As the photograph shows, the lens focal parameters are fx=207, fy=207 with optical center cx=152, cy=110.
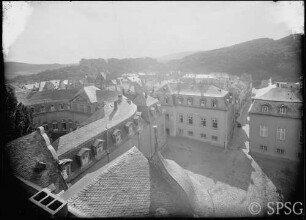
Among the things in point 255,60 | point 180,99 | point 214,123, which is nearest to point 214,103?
point 214,123

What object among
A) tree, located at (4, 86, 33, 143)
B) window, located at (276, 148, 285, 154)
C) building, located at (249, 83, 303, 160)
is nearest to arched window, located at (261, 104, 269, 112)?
building, located at (249, 83, 303, 160)

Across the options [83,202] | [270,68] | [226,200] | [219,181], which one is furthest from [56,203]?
[270,68]

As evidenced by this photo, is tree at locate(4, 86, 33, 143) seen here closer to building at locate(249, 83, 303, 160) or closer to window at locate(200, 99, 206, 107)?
window at locate(200, 99, 206, 107)

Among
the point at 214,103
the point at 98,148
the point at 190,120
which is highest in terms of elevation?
the point at 214,103

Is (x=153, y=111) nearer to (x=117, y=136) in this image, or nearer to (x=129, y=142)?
(x=129, y=142)

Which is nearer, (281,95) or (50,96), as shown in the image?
(281,95)

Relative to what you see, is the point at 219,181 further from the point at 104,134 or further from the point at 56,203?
the point at 56,203

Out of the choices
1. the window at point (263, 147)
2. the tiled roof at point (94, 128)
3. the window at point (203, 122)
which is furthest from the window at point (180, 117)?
the window at point (263, 147)
